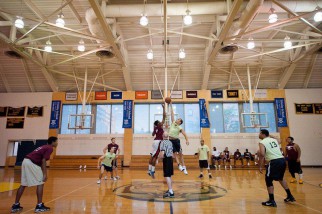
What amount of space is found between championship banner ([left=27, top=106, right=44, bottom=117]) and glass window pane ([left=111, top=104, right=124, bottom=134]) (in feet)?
18.3

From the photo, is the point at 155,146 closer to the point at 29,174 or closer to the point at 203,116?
the point at 29,174

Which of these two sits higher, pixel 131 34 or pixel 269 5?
pixel 131 34

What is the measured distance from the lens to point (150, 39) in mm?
14125

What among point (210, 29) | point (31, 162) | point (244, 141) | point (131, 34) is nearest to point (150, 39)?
point (131, 34)

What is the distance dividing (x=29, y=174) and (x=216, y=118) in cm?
1467

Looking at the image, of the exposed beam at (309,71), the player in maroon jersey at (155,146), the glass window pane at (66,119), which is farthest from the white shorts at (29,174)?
the exposed beam at (309,71)

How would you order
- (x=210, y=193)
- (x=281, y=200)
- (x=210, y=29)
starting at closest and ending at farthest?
(x=281, y=200) → (x=210, y=193) → (x=210, y=29)

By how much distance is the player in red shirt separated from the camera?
416cm

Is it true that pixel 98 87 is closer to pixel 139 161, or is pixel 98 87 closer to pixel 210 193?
pixel 139 161

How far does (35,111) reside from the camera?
1711 centimetres

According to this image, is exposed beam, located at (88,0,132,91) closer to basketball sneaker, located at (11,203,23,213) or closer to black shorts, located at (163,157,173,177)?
black shorts, located at (163,157,173,177)

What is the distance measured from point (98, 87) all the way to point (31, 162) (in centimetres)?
1386

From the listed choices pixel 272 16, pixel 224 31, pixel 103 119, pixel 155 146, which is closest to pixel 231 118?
pixel 224 31

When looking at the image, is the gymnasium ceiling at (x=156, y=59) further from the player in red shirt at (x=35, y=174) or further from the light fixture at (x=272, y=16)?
the player in red shirt at (x=35, y=174)
